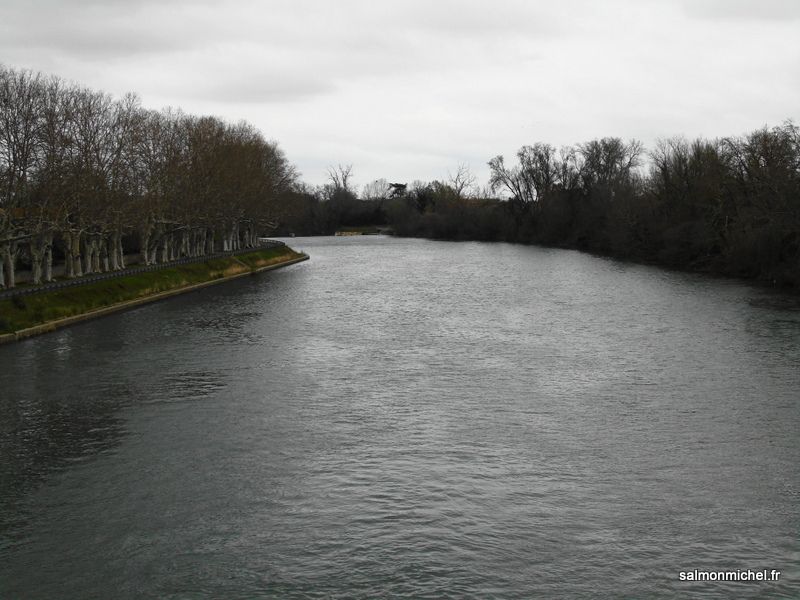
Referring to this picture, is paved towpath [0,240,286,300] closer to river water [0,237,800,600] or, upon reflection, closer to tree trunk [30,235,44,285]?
tree trunk [30,235,44,285]

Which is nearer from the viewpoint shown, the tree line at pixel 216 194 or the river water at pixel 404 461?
the river water at pixel 404 461

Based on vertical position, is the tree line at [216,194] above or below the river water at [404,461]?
above

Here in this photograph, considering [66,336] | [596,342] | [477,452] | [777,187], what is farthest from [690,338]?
[66,336]

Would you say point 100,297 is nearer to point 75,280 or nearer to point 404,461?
point 75,280

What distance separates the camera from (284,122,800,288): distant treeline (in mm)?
66812

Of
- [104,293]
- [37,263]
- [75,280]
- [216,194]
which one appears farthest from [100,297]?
[216,194]

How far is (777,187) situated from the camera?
64.1m

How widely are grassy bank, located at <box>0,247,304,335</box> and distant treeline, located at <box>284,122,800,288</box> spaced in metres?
51.3

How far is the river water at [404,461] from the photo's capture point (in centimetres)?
1683

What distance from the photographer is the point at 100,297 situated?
2269 inches

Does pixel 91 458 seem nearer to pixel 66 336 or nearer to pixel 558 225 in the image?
pixel 66 336

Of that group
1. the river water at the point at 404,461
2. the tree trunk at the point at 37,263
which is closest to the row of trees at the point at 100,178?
the tree trunk at the point at 37,263

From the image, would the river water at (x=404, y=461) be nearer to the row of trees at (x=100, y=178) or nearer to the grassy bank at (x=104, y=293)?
the grassy bank at (x=104, y=293)

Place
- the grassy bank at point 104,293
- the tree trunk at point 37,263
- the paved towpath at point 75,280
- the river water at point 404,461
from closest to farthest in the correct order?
1. the river water at point 404,461
2. the grassy bank at point 104,293
3. the paved towpath at point 75,280
4. the tree trunk at point 37,263
